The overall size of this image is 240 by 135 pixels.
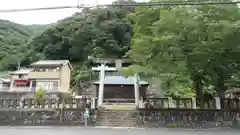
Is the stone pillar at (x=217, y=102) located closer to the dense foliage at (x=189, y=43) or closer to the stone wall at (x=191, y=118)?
the stone wall at (x=191, y=118)

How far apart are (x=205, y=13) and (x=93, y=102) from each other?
9.28 meters

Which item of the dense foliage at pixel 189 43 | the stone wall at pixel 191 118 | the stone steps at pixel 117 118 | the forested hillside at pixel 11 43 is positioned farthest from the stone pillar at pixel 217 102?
the forested hillside at pixel 11 43

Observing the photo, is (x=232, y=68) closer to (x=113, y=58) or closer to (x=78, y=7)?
(x=78, y=7)

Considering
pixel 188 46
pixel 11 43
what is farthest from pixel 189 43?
pixel 11 43

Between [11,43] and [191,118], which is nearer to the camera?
[191,118]

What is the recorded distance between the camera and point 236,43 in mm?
12203

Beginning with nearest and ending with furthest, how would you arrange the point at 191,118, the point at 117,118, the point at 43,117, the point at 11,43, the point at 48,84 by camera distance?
the point at 191,118
the point at 43,117
the point at 117,118
the point at 48,84
the point at 11,43

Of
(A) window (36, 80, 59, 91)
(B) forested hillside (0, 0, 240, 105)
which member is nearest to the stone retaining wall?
(B) forested hillside (0, 0, 240, 105)

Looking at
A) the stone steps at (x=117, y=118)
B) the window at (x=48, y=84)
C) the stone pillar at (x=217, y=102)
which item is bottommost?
the stone steps at (x=117, y=118)

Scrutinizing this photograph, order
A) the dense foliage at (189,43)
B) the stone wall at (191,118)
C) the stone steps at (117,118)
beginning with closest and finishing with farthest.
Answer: the dense foliage at (189,43) < the stone wall at (191,118) < the stone steps at (117,118)

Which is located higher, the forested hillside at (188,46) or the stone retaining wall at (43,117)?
the forested hillside at (188,46)

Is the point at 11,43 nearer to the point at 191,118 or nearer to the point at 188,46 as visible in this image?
the point at 191,118

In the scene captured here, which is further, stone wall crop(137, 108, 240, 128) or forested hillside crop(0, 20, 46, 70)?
forested hillside crop(0, 20, 46, 70)

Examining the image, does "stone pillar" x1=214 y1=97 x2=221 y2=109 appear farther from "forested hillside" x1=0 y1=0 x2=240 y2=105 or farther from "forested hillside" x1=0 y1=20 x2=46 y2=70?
"forested hillside" x1=0 y1=20 x2=46 y2=70
